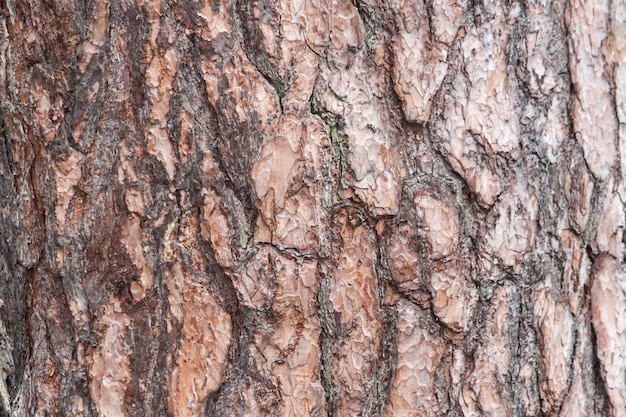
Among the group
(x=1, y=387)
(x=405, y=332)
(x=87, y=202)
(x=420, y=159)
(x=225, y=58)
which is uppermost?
(x=225, y=58)

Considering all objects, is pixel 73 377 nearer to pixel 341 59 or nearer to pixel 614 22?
pixel 341 59

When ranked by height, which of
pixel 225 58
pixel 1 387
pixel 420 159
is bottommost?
pixel 1 387

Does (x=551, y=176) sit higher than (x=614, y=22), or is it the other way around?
(x=614, y=22)

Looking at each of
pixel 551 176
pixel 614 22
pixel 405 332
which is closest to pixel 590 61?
pixel 614 22

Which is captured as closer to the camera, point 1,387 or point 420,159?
point 420,159

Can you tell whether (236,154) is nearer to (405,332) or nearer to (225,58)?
(225,58)

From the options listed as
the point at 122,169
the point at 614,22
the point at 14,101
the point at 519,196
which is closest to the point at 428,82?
the point at 519,196
